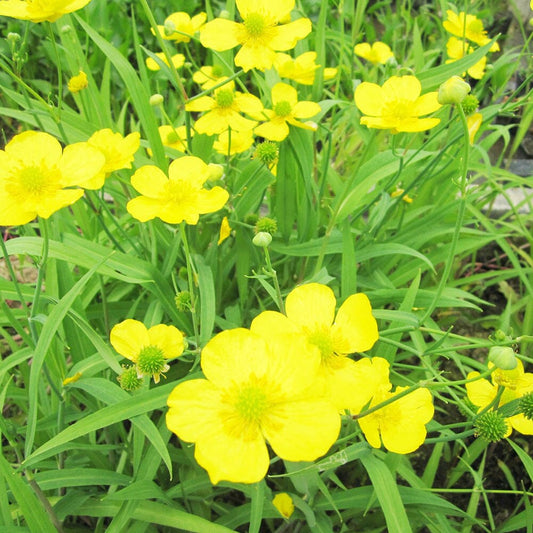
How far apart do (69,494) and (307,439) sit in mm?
589

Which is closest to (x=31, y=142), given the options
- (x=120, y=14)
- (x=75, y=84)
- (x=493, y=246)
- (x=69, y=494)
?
(x=75, y=84)

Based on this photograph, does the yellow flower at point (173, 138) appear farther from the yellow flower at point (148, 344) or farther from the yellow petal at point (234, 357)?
the yellow petal at point (234, 357)

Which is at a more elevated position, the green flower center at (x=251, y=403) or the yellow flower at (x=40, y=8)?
the yellow flower at (x=40, y=8)

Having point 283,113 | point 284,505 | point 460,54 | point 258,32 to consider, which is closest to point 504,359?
point 284,505

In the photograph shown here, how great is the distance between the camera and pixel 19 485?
0.74 m

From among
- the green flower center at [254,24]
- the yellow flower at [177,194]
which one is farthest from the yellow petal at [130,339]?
the green flower center at [254,24]

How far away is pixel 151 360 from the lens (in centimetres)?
80

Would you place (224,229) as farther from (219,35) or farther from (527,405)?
(527,405)

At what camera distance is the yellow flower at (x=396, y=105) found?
3.20 ft

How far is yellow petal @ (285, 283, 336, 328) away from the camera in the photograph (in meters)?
0.71

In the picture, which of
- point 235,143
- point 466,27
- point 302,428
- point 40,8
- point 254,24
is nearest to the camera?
point 302,428

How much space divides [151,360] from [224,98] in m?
0.58

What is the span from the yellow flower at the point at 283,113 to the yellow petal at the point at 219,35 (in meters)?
0.15

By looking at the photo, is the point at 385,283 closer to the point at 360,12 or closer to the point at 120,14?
the point at 360,12
